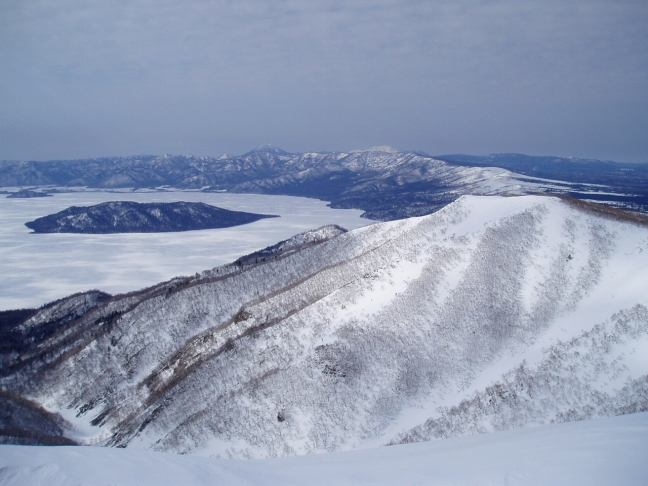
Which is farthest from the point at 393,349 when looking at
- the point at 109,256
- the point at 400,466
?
the point at 109,256

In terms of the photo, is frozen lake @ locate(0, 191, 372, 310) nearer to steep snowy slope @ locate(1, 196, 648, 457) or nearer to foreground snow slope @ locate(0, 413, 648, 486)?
steep snowy slope @ locate(1, 196, 648, 457)

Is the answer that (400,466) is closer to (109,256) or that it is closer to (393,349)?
(393,349)

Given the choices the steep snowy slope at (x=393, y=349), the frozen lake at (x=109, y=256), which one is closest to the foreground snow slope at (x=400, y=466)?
the steep snowy slope at (x=393, y=349)

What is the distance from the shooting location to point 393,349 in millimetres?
39719

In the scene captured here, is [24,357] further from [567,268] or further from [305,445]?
[567,268]

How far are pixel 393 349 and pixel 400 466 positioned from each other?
18.7 meters

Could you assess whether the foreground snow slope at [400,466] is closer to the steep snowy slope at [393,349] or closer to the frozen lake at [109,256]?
the steep snowy slope at [393,349]

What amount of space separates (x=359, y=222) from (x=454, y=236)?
468 ft

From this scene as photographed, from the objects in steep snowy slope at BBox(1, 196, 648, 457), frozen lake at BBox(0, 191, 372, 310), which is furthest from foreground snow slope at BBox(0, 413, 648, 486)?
frozen lake at BBox(0, 191, 372, 310)

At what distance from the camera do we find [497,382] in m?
35.5

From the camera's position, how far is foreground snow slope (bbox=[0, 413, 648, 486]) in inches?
642

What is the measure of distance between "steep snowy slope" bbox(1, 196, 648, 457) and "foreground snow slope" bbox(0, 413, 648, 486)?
10252mm

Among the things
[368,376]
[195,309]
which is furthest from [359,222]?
[368,376]

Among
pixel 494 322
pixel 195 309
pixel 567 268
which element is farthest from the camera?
pixel 195 309
